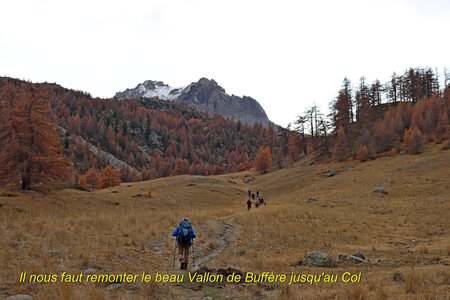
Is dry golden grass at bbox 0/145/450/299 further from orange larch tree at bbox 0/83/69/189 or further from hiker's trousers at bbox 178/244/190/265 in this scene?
orange larch tree at bbox 0/83/69/189

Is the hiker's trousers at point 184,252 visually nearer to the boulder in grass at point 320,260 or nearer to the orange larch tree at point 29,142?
the boulder in grass at point 320,260

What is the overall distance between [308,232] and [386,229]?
26.8 ft

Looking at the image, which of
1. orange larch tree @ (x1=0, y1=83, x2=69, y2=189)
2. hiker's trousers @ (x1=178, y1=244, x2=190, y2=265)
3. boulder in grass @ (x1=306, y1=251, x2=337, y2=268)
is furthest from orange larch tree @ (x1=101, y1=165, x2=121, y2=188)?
hiker's trousers @ (x1=178, y1=244, x2=190, y2=265)

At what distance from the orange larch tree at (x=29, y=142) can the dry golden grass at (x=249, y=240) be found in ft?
7.83

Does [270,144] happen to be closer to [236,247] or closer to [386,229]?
[386,229]

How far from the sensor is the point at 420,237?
27172 millimetres

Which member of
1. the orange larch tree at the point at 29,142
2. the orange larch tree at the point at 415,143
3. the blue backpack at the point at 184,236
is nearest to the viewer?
the blue backpack at the point at 184,236

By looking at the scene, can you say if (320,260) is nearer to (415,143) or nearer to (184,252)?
(184,252)

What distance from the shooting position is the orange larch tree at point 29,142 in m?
38.8

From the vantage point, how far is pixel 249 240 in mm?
24000

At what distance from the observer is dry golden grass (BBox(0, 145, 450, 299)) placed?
34.7 feet

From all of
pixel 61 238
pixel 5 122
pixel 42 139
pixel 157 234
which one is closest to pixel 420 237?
pixel 157 234

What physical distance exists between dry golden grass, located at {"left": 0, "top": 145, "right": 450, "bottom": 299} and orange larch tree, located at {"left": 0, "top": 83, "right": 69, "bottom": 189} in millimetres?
2386

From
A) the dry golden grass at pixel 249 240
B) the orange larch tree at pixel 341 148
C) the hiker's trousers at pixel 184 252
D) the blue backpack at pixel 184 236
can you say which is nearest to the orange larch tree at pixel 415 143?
the orange larch tree at pixel 341 148
